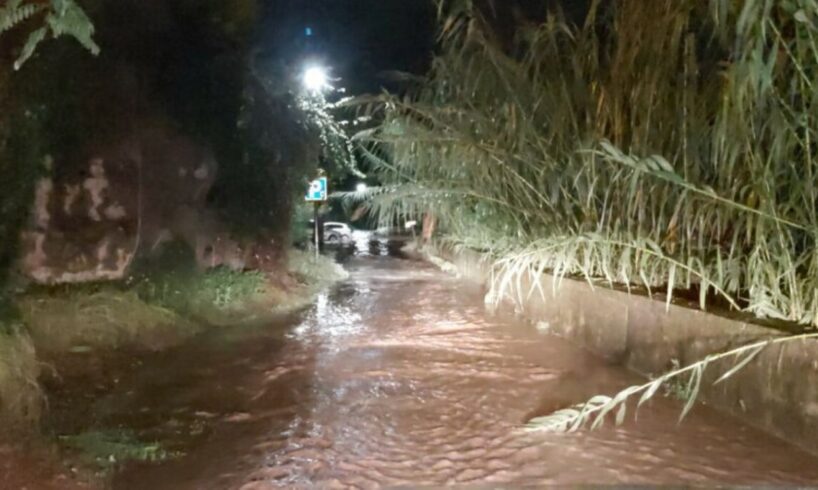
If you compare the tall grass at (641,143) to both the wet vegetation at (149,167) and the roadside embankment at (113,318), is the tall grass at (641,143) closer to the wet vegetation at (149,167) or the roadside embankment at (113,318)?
the wet vegetation at (149,167)

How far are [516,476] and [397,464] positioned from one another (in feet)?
2.81

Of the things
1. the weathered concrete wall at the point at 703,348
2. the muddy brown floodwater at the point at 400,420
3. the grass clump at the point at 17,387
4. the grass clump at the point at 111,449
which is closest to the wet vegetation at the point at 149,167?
the grass clump at the point at 17,387

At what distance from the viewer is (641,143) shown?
29.1ft

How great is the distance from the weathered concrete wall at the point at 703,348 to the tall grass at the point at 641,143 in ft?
0.92

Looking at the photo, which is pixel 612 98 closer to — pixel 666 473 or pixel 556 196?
pixel 556 196

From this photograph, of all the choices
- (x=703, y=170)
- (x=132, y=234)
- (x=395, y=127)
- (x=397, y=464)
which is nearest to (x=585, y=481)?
(x=397, y=464)

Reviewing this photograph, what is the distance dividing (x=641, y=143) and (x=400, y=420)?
13.8 feet

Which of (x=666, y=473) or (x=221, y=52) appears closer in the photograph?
(x=666, y=473)


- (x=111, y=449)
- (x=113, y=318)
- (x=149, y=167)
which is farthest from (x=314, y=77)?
(x=111, y=449)

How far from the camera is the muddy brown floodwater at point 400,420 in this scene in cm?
549

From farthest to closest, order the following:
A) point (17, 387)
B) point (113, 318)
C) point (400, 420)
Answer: point (113, 318) < point (400, 420) < point (17, 387)

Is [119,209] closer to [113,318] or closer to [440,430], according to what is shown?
[113,318]

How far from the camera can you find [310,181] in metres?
16.9

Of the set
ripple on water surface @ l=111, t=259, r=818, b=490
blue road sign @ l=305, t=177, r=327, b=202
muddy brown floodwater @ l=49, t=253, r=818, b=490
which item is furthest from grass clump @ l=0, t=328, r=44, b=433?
blue road sign @ l=305, t=177, r=327, b=202
